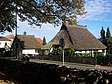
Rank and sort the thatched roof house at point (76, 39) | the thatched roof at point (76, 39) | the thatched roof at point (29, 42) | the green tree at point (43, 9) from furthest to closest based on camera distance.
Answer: the thatched roof at point (29, 42) < the thatched roof at point (76, 39) < the thatched roof house at point (76, 39) < the green tree at point (43, 9)

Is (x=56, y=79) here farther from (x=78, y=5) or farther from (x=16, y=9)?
(x=16, y=9)

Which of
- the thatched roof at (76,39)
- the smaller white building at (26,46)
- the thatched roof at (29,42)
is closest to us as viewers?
the thatched roof at (76,39)

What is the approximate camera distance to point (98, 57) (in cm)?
4428

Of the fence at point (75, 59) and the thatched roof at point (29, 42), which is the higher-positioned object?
the thatched roof at point (29, 42)

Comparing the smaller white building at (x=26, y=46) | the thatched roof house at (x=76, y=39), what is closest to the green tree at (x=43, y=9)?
the thatched roof house at (x=76, y=39)

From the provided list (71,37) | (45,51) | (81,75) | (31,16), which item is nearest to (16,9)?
(31,16)

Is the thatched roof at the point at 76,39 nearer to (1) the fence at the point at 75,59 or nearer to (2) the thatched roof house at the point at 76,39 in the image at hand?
(2) the thatched roof house at the point at 76,39

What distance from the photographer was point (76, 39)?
61.9m

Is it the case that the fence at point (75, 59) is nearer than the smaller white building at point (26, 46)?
Yes

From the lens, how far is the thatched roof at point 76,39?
60.4 metres

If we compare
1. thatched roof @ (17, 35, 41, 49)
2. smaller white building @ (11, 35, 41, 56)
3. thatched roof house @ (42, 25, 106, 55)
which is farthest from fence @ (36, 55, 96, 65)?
thatched roof @ (17, 35, 41, 49)

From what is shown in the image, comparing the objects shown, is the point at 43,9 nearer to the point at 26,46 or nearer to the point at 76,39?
the point at 76,39

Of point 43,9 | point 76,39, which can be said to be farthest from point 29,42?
point 43,9

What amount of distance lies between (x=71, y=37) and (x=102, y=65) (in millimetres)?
19519
